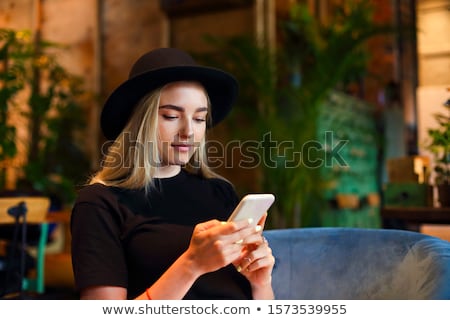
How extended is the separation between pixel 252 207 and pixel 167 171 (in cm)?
43

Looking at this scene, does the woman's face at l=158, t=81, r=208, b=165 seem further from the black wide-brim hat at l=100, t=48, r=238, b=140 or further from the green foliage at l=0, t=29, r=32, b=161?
the green foliage at l=0, t=29, r=32, b=161

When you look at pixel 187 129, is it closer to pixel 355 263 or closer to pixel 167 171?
pixel 167 171

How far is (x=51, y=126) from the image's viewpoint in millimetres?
4801

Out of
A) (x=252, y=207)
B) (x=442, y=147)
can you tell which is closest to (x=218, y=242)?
(x=252, y=207)

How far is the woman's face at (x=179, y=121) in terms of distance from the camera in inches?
50.9

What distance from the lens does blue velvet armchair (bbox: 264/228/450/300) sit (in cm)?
118

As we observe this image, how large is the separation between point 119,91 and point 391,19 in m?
4.73

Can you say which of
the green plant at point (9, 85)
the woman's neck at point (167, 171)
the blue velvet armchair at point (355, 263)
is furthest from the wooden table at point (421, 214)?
the green plant at point (9, 85)

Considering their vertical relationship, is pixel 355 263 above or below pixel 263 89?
below

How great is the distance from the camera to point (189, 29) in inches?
171

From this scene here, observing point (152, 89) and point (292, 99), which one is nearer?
point (152, 89)

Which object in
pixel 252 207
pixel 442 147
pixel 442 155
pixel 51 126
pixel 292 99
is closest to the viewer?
pixel 252 207

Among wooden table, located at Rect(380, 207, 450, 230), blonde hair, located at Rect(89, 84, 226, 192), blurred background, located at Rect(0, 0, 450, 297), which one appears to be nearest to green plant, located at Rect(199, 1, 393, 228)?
blurred background, located at Rect(0, 0, 450, 297)
